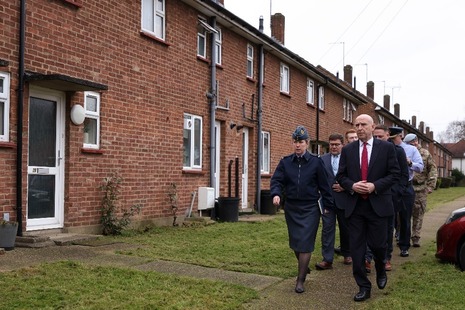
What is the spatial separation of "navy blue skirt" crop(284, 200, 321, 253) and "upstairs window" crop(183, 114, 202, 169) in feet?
23.8

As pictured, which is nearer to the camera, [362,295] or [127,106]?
[362,295]

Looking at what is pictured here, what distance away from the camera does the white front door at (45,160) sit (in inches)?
353

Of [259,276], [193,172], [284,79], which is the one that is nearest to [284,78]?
[284,79]

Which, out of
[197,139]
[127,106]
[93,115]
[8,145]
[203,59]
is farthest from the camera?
[203,59]

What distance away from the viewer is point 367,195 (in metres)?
5.83

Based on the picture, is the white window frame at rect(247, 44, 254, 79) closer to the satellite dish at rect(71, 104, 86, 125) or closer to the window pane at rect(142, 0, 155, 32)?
the window pane at rect(142, 0, 155, 32)

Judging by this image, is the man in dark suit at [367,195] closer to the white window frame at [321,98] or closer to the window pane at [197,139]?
the window pane at [197,139]

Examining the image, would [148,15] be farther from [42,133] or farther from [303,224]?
[303,224]

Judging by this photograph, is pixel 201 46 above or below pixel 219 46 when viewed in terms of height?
below

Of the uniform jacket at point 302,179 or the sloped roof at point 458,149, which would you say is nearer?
the uniform jacket at point 302,179

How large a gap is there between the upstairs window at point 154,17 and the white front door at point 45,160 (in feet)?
10.4

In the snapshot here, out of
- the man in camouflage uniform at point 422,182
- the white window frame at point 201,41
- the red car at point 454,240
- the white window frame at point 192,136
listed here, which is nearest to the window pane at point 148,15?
the white window frame at point 201,41

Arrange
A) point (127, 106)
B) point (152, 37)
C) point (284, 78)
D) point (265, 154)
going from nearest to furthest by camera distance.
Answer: point (127, 106), point (152, 37), point (265, 154), point (284, 78)

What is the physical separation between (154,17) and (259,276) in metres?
7.33
